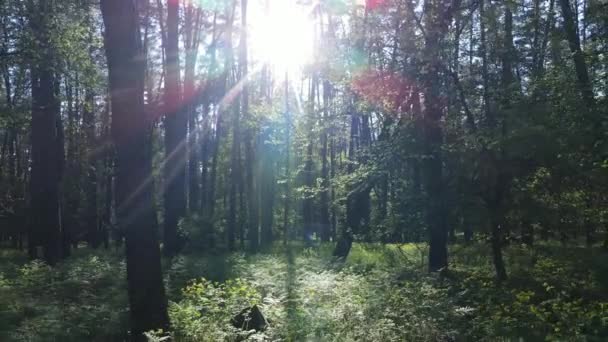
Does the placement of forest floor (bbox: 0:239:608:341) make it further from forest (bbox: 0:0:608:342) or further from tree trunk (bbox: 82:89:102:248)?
tree trunk (bbox: 82:89:102:248)

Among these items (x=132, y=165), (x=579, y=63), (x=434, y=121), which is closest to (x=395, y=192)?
(x=434, y=121)

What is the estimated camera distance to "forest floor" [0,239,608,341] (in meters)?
6.50

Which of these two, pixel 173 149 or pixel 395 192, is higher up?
pixel 173 149

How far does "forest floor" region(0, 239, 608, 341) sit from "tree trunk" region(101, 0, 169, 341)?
1.85 feet

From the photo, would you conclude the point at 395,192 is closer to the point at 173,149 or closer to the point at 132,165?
the point at 132,165

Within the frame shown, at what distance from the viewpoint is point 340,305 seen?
7.71 m

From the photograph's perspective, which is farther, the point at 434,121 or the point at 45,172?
the point at 45,172

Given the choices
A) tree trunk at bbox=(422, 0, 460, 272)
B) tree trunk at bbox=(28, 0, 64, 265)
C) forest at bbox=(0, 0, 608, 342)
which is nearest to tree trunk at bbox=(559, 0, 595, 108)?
forest at bbox=(0, 0, 608, 342)

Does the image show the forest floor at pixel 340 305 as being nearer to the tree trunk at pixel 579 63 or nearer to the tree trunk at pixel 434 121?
the tree trunk at pixel 434 121

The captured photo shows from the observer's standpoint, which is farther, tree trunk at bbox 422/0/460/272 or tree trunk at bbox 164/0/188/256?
tree trunk at bbox 164/0/188/256

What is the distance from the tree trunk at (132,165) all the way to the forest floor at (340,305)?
564 mm

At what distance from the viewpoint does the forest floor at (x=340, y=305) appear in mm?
6500

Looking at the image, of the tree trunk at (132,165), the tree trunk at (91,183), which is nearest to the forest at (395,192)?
the tree trunk at (132,165)

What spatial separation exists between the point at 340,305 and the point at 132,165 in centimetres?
374
